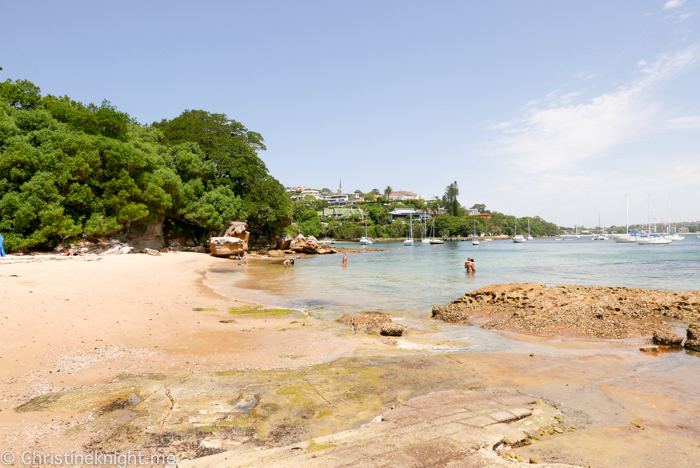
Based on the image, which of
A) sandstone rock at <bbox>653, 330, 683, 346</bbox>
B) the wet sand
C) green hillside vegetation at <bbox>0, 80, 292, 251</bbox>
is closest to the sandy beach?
the wet sand

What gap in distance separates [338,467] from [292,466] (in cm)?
43

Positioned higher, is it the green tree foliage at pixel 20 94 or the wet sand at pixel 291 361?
the green tree foliage at pixel 20 94

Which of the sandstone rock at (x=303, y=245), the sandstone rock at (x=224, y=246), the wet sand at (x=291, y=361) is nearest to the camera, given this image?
the wet sand at (x=291, y=361)

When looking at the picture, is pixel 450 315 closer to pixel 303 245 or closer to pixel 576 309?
pixel 576 309

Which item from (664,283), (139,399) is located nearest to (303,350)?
(139,399)

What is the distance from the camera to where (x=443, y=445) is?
3678mm

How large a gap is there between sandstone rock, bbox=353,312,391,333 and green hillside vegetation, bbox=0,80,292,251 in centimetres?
2699

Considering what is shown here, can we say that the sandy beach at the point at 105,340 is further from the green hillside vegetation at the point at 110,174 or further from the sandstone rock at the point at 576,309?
the green hillside vegetation at the point at 110,174

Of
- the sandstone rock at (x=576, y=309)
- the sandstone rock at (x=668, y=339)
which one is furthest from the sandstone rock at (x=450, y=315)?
the sandstone rock at (x=668, y=339)

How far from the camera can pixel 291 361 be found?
24.1ft

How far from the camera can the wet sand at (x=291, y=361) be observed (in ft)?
13.9

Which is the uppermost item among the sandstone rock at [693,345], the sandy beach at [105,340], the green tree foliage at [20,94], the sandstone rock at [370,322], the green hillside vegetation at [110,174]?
the green tree foliage at [20,94]

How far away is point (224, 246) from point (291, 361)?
38064 millimetres

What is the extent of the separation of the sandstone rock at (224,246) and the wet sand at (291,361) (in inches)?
1171
